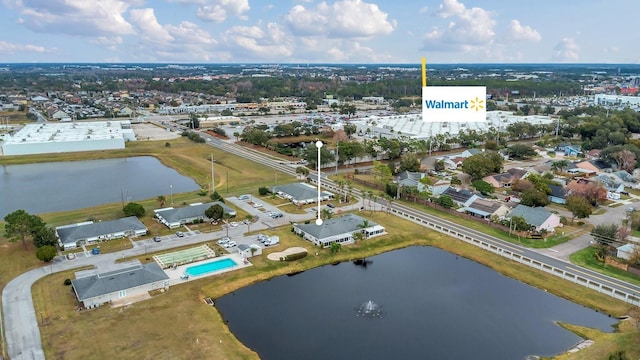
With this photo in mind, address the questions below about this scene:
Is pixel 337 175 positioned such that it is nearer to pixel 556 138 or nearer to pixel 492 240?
pixel 492 240

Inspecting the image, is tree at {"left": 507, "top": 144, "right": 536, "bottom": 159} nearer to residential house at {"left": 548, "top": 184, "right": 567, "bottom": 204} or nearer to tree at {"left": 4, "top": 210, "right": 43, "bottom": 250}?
residential house at {"left": 548, "top": 184, "right": 567, "bottom": 204}

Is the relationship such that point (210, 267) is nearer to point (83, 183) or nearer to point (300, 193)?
point (300, 193)

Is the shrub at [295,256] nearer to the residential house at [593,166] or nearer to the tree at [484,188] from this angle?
the tree at [484,188]

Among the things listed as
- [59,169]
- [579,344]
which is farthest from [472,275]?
[59,169]

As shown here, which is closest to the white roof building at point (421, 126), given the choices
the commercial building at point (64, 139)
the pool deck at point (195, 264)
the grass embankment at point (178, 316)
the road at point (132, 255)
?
the road at point (132, 255)

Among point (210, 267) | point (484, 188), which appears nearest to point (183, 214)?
point (210, 267)
